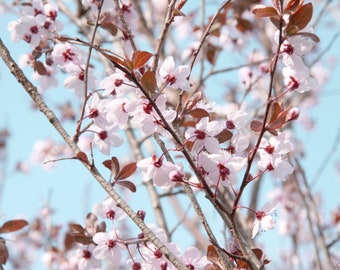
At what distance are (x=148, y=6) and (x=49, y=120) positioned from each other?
2723 millimetres

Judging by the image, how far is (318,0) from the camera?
455 cm

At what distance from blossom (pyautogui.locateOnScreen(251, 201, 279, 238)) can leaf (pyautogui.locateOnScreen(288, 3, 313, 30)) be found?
382mm

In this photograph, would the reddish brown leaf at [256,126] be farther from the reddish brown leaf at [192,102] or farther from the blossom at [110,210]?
the blossom at [110,210]

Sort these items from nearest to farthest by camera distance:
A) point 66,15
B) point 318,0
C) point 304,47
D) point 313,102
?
point 304,47 < point 66,15 < point 318,0 < point 313,102

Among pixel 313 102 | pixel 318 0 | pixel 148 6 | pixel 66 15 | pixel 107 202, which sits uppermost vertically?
pixel 313 102

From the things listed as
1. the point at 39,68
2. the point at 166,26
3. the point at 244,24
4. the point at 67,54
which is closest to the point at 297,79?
the point at 166,26

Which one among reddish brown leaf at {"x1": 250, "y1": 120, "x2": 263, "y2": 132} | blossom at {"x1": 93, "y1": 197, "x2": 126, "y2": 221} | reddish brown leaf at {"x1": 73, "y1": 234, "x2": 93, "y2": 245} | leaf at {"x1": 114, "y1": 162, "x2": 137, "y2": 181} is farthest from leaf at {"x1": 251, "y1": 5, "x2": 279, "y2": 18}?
reddish brown leaf at {"x1": 73, "y1": 234, "x2": 93, "y2": 245}

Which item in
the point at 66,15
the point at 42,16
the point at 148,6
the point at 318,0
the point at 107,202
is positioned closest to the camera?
the point at 107,202

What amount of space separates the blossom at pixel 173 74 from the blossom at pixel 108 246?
409 mm

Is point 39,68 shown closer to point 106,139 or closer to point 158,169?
point 106,139

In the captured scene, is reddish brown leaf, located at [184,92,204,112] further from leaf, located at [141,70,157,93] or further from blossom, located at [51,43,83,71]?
blossom, located at [51,43,83,71]

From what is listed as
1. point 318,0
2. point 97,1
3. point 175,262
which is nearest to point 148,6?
point 318,0

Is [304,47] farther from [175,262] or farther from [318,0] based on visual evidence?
[318,0]

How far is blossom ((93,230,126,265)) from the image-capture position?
4.08ft
